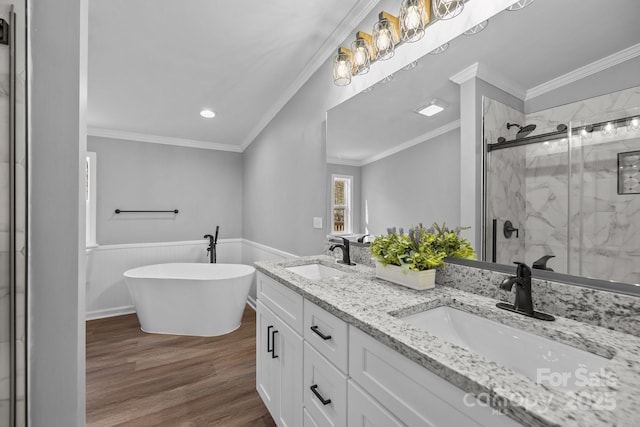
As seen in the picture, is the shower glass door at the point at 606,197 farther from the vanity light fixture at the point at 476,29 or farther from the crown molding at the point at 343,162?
the crown molding at the point at 343,162

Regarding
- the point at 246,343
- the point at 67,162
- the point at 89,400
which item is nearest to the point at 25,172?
the point at 67,162

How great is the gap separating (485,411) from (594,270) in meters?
0.63

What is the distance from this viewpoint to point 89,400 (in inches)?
73.4

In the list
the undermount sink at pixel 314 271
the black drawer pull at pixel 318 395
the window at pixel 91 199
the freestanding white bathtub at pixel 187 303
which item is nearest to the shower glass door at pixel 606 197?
the black drawer pull at pixel 318 395

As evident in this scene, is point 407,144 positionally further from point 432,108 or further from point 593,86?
point 593,86

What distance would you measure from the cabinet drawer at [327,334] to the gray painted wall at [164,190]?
3268 millimetres

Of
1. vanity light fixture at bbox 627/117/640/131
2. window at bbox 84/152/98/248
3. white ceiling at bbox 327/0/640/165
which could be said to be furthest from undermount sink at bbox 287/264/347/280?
window at bbox 84/152/98/248

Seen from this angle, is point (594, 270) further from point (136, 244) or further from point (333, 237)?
point (136, 244)

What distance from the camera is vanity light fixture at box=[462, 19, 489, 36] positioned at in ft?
3.74

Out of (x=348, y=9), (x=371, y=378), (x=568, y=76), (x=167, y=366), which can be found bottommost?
(x=167, y=366)

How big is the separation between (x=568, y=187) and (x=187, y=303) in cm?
302

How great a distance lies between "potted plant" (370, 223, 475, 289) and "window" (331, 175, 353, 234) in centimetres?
54

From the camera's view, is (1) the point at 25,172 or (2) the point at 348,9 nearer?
(1) the point at 25,172

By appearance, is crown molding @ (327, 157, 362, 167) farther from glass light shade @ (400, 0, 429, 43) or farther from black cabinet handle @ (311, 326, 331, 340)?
black cabinet handle @ (311, 326, 331, 340)
